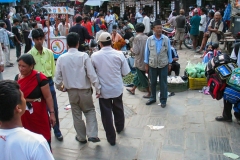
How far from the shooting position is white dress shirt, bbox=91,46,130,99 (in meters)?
3.84

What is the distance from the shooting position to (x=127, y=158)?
3.75m

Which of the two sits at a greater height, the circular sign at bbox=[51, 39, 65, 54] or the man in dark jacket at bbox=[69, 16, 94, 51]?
the man in dark jacket at bbox=[69, 16, 94, 51]

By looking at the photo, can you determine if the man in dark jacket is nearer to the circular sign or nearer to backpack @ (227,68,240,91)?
the circular sign

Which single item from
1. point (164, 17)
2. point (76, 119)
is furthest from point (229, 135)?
point (164, 17)

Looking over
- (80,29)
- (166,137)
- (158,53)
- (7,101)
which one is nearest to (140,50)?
(158,53)

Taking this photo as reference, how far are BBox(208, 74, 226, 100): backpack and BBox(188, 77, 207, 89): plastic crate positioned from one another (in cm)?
192

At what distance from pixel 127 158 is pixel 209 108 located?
243 cm

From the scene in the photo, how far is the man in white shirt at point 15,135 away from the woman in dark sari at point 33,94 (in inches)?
52.2

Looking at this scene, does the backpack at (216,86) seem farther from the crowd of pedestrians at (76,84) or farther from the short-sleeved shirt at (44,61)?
the short-sleeved shirt at (44,61)

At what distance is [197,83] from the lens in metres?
6.53

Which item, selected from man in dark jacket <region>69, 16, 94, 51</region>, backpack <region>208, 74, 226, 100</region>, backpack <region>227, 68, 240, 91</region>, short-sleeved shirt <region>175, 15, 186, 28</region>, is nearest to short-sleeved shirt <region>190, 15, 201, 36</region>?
short-sleeved shirt <region>175, 15, 186, 28</region>

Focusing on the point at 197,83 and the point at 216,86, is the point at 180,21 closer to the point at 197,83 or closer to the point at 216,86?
the point at 197,83

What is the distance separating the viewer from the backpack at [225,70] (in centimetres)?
431

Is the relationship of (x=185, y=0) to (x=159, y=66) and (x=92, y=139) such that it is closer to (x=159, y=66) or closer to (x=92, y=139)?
(x=159, y=66)
